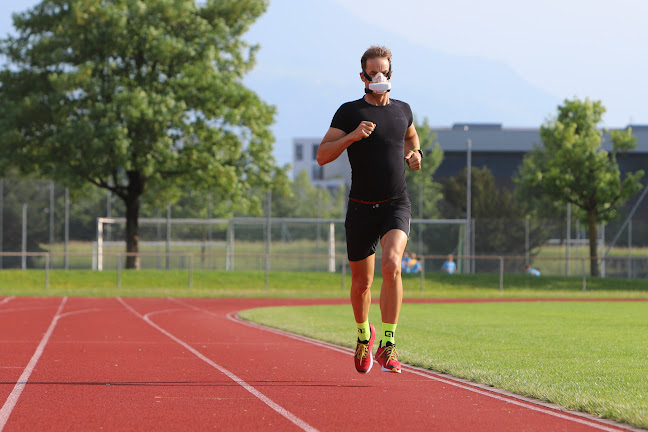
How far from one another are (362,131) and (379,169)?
1.34 ft

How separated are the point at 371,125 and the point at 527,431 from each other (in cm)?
250

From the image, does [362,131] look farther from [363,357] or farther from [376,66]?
[363,357]

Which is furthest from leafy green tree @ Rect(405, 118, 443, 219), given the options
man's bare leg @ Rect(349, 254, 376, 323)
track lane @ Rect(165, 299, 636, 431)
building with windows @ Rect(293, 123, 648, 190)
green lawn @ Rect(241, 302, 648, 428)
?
man's bare leg @ Rect(349, 254, 376, 323)

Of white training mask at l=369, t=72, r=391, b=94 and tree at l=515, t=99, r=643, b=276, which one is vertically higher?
tree at l=515, t=99, r=643, b=276

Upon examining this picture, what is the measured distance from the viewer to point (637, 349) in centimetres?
1141

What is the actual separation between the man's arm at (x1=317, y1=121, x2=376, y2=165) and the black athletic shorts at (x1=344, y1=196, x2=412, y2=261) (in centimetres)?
49

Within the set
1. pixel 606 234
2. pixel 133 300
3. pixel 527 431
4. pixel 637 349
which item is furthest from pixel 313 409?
pixel 606 234

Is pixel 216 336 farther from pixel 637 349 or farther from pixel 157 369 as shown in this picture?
pixel 637 349

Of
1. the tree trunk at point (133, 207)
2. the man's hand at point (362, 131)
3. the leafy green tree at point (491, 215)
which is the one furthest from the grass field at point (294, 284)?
the man's hand at point (362, 131)

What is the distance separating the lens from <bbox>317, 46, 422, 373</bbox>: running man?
7.11 metres

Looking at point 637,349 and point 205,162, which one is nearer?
point 637,349

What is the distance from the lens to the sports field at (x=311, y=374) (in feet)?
19.9

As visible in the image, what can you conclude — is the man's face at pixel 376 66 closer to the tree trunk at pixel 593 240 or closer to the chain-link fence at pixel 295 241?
the chain-link fence at pixel 295 241

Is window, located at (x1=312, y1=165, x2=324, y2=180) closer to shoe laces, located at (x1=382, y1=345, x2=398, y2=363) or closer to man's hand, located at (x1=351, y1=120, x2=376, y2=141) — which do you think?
shoe laces, located at (x1=382, y1=345, x2=398, y2=363)
